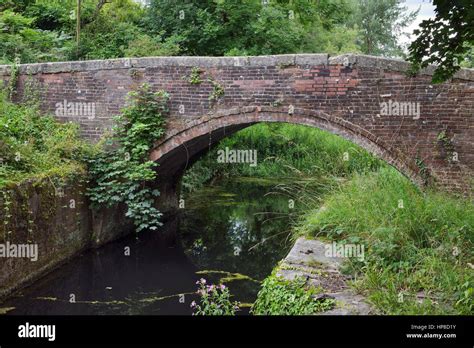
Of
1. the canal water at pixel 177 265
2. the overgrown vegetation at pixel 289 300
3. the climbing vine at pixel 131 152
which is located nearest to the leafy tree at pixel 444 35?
the overgrown vegetation at pixel 289 300

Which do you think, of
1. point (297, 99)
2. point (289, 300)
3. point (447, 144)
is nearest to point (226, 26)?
point (297, 99)

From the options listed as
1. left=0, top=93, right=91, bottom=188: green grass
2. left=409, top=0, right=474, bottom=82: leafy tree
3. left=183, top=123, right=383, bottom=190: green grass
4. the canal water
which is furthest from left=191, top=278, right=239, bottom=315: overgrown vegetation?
left=183, top=123, right=383, bottom=190: green grass

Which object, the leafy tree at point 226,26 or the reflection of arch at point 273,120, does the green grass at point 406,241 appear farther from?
the leafy tree at point 226,26

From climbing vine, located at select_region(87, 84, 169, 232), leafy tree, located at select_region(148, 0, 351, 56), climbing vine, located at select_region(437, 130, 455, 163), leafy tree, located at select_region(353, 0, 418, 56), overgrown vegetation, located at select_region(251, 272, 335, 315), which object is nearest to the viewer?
overgrown vegetation, located at select_region(251, 272, 335, 315)

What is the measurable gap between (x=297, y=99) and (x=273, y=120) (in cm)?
54

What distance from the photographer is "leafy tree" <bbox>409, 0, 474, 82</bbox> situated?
348cm

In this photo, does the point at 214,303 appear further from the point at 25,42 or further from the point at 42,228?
the point at 25,42

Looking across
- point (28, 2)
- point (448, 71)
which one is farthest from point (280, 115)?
point (28, 2)

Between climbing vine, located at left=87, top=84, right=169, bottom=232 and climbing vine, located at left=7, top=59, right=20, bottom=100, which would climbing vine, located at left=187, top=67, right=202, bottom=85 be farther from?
climbing vine, located at left=7, top=59, right=20, bottom=100

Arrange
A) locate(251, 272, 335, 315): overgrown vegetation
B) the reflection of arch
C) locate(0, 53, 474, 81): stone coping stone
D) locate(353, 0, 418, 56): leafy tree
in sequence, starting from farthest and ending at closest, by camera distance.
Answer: locate(353, 0, 418, 56): leafy tree < the reflection of arch < locate(0, 53, 474, 81): stone coping stone < locate(251, 272, 335, 315): overgrown vegetation

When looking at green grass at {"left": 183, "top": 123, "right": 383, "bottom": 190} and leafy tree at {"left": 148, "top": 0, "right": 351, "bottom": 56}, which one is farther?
green grass at {"left": 183, "top": 123, "right": 383, "bottom": 190}

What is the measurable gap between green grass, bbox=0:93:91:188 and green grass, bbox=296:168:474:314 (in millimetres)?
3979

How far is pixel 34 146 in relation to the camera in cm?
870
